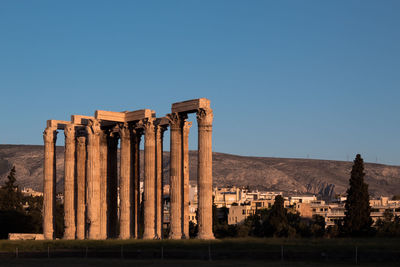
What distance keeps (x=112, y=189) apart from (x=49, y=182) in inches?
262

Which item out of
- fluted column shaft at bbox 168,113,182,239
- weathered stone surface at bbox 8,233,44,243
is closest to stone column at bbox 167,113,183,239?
fluted column shaft at bbox 168,113,182,239

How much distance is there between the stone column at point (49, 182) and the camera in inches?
2726

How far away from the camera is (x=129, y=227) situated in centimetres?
6297

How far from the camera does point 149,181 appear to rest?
60.3 m

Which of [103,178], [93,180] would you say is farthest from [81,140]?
[93,180]

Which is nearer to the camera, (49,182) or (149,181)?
(149,181)

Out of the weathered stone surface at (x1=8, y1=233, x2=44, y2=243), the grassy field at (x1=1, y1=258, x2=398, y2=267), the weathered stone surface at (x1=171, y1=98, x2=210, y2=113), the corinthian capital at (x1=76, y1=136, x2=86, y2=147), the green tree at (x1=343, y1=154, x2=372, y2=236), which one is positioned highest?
the weathered stone surface at (x1=171, y1=98, x2=210, y2=113)

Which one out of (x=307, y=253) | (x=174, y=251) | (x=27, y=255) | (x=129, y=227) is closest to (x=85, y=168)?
(x=129, y=227)

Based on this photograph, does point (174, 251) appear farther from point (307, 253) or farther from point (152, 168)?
point (152, 168)

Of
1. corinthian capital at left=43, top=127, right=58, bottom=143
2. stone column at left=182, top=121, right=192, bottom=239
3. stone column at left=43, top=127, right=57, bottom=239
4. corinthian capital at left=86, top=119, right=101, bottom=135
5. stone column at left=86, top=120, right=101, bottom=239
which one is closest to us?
stone column at left=182, top=121, right=192, bottom=239

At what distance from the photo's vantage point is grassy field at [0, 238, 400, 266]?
39469 mm

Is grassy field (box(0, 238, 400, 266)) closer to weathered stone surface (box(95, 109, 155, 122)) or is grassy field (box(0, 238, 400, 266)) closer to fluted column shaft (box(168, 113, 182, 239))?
fluted column shaft (box(168, 113, 182, 239))

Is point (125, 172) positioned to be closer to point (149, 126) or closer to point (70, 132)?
point (149, 126)

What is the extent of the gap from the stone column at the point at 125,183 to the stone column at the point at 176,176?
24.8ft
